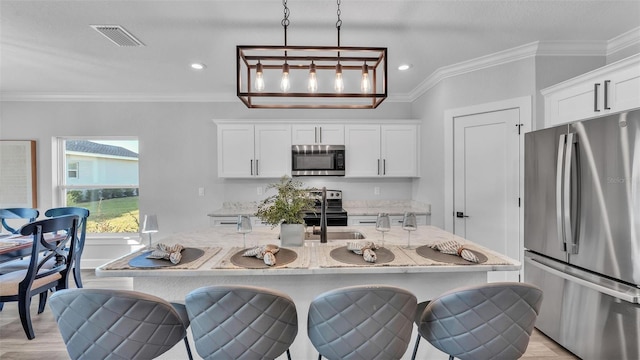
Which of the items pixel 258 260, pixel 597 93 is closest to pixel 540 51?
pixel 597 93

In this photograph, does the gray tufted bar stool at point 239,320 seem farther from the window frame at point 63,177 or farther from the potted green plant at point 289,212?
the window frame at point 63,177

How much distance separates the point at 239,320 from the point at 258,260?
0.46m

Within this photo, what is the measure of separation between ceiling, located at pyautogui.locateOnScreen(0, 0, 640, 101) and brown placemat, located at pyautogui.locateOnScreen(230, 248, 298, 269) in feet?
5.46

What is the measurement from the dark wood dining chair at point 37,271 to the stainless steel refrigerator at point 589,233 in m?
3.91

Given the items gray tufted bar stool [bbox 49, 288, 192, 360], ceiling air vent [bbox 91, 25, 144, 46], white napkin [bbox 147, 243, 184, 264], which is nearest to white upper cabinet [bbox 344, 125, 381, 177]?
ceiling air vent [bbox 91, 25, 144, 46]

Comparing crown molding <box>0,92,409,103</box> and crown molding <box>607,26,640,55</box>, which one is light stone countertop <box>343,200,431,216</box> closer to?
crown molding <box>0,92,409,103</box>

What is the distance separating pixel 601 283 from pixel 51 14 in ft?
13.8

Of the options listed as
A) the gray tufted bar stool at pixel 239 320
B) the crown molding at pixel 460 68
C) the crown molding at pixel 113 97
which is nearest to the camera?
the gray tufted bar stool at pixel 239 320

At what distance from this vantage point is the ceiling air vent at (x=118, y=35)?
222 centimetres

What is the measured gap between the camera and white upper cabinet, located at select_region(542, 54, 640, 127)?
5.93 ft

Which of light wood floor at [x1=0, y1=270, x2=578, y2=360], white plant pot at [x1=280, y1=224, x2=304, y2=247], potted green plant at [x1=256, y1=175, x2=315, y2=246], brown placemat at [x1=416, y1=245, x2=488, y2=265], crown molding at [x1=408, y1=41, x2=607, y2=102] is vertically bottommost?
light wood floor at [x1=0, y1=270, x2=578, y2=360]

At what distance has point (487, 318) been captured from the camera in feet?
3.68

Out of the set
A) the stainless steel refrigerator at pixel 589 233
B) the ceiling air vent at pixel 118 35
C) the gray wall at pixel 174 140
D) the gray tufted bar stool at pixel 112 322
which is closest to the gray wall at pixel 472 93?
the gray wall at pixel 174 140

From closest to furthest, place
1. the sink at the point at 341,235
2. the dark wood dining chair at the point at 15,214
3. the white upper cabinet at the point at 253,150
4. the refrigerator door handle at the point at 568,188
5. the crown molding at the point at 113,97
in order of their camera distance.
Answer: the refrigerator door handle at the point at 568,188, the sink at the point at 341,235, the dark wood dining chair at the point at 15,214, the white upper cabinet at the point at 253,150, the crown molding at the point at 113,97
